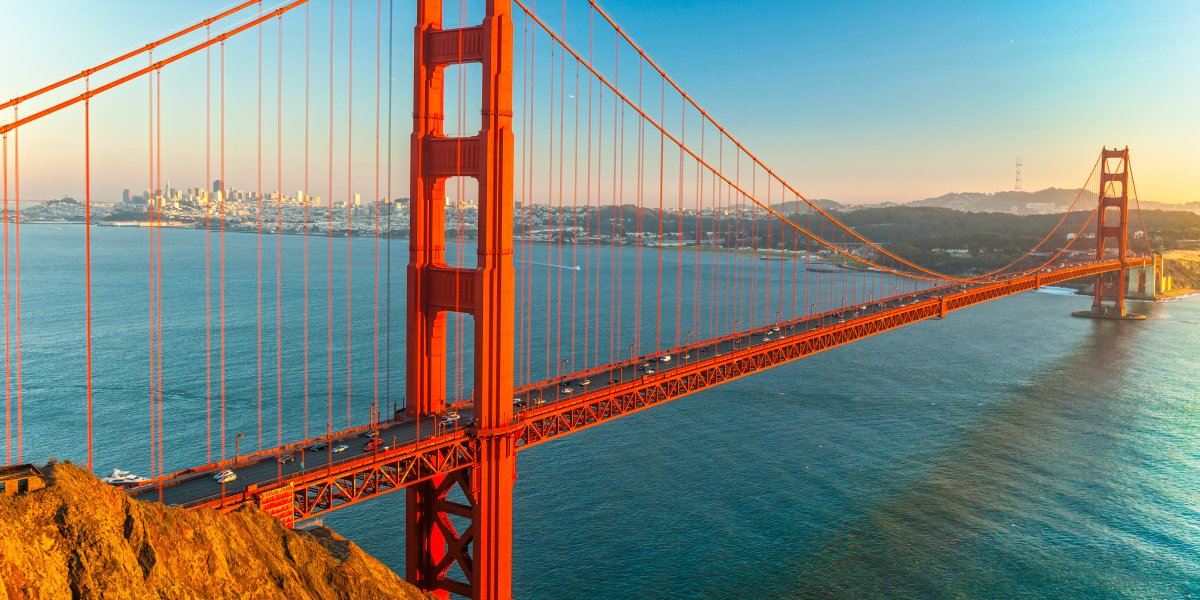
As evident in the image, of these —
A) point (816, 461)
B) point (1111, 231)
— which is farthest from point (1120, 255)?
point (816, 461)

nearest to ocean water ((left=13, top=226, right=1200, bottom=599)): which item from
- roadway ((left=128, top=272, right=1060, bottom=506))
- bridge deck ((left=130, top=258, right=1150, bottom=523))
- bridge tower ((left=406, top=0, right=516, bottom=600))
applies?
bridge tower ((left=406, top=0, right=516, bottom=600))

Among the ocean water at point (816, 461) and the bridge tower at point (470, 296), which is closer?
the bridge tower at point (470, 296)

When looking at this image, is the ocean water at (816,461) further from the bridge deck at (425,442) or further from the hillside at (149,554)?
the hillside at (149,554)

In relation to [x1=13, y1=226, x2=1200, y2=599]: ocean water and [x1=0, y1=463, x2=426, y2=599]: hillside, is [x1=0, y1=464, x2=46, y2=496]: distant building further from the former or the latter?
[x1=13, y1=226, x2=1200, y2=599]: ocean water

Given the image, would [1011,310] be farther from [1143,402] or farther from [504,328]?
[504,328]

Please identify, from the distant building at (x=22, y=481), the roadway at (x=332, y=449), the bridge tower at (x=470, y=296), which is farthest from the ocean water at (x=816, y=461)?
the distant building at (x=22, y=481)

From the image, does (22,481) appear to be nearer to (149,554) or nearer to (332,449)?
(149,554)
